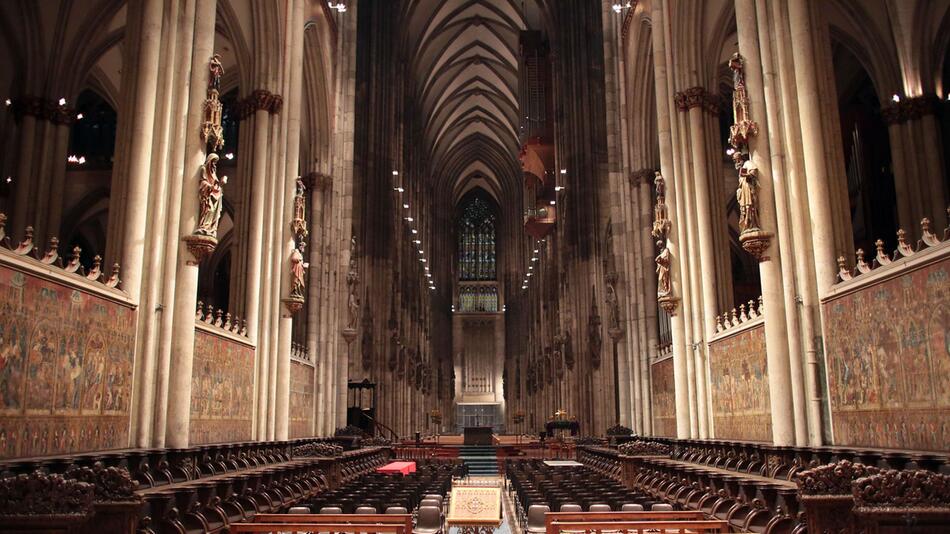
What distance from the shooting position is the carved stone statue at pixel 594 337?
3338cm

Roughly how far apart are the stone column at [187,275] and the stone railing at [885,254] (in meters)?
10.9

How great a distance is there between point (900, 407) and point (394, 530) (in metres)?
7.50

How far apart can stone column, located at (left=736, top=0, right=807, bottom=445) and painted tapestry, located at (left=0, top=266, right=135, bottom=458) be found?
10.8 m

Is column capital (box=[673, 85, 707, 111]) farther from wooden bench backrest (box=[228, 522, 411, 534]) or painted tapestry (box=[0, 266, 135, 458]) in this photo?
wooden bench backrest (box=[228, 522, 411, 534])

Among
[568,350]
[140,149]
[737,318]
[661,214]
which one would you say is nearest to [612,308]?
[661,214]

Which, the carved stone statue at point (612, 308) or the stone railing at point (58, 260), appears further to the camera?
the carved stone statue at point (612, 308)

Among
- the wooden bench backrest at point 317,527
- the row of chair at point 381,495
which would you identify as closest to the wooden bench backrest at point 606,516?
the wooden bench backrest at point 317,527

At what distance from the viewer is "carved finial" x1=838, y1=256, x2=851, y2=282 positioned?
12305 mm

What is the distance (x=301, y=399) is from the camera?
80.7 feet

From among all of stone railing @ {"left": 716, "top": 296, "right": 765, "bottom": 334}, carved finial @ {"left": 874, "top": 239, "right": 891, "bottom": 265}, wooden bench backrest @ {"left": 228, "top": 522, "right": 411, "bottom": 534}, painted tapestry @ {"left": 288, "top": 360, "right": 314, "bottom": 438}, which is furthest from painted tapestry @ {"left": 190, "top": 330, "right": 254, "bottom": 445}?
carved finial @ {"left": 874, "top": 239, "right": 891, "bottom": 265}

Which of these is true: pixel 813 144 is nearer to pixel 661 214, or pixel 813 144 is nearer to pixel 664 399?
pixel 661 214

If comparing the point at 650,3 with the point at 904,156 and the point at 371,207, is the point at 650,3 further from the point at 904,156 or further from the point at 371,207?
the point at 371,207

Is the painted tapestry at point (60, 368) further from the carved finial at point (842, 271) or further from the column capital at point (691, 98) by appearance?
the column capital at point (691, 98)

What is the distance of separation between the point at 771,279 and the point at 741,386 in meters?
3.95
